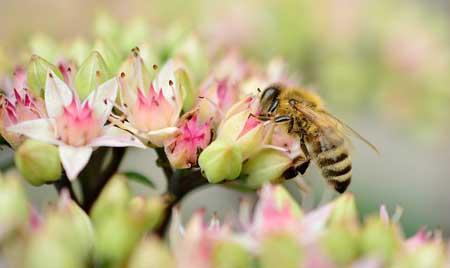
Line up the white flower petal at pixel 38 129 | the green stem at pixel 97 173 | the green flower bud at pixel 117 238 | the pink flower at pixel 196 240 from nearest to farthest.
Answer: the pink flower at pixel 196 240, the green flower bud at pixel 117 238, the white flower petal at pixel 38 129, the green stem at pixel 97 173

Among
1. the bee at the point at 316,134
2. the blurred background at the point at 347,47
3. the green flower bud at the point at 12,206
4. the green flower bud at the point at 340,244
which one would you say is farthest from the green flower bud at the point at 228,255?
the blurred background at the point at 347,47

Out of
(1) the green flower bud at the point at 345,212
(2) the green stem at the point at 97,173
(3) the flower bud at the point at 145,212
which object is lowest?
(2) the green stem at the point at 97,173

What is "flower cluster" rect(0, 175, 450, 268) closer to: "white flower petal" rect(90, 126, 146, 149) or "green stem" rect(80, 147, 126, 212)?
"white flower petal" rect(90, 126, 146, 149)

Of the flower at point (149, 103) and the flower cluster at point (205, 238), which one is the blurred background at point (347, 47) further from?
the flower cluster at point (205, 238)

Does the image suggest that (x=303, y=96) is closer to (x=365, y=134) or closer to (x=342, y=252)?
(x=342, y=252)

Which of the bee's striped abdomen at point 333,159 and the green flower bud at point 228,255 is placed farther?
the bee's striped abdomen at point 333,159

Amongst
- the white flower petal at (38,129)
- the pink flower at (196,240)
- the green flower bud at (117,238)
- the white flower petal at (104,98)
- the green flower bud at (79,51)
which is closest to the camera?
the pink flower at (196,240)

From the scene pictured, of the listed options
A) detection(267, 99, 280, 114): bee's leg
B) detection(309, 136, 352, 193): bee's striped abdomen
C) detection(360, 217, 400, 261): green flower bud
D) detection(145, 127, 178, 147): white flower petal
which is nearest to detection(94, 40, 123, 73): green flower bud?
detection(145, 127, 178, 147): white flower petal
